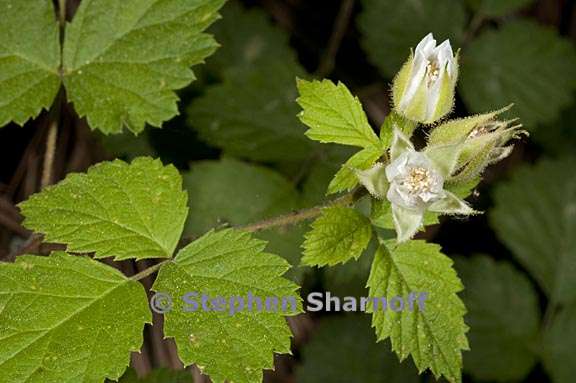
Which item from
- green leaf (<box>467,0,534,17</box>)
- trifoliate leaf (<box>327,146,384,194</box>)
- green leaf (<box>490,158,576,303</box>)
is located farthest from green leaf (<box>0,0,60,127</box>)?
green leaf (<box>490,158,576,303</box>)

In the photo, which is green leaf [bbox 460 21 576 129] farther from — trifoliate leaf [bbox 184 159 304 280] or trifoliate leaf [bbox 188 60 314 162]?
trifoliate leaf [bbox 184 159 304 280]

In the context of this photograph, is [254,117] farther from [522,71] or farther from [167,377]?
[522,71]

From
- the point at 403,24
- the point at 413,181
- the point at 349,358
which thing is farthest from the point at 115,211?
the point at 403,24

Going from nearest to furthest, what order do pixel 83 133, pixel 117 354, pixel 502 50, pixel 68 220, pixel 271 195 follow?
pixel 117 354, pixel 68 220, pixel 271 195, pixel 83 133, pixel 502 50

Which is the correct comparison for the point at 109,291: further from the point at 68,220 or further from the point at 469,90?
the point at 469,90

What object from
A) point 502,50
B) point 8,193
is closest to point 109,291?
point 8,193

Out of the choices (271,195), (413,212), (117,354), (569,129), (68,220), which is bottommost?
(569,129)

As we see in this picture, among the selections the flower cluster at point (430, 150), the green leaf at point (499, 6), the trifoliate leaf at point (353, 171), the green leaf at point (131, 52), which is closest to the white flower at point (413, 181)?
the flower cluster at point (430, 150)
